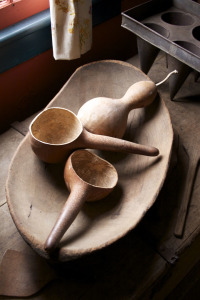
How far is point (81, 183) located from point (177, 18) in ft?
2.21

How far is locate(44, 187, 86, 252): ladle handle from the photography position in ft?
1.79

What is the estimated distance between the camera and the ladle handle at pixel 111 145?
0.70 m

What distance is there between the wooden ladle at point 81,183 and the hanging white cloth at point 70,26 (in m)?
0.30

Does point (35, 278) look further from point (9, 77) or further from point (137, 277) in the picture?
point (9, 77)

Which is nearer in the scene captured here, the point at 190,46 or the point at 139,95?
the point at 139,95

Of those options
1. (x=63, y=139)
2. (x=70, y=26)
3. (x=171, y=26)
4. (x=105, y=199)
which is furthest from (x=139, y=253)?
(x=171, y=26)

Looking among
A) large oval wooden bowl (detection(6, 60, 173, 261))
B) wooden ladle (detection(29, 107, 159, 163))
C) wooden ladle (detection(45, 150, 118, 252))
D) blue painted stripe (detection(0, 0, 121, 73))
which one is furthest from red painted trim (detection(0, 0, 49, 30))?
wooden ladle (detection(45, 150, 118, 252))

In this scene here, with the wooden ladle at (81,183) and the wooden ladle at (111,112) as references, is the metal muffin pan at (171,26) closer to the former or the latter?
the wooden ladle at (111,112)

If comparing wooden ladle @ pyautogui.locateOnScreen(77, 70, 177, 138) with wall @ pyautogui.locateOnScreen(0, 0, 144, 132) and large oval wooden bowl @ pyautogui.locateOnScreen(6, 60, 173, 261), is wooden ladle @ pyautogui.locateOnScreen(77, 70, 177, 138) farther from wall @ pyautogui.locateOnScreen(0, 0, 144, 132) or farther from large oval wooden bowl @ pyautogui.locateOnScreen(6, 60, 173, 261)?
wall @ pyautogui.locateOnScreen(0, 0, 144, 132)

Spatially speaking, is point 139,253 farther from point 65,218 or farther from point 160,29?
point 160,29

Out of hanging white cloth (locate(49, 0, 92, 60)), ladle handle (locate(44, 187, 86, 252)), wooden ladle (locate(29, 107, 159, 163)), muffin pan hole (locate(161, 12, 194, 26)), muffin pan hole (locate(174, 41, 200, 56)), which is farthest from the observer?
muffin pan hole (locate(161, 12, 194, 26))

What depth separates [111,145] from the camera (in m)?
0.70

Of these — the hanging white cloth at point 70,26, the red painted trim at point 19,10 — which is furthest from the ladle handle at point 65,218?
the red painted trim at point 19,10

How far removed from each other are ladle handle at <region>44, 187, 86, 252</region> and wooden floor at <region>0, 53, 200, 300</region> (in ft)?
0.23
